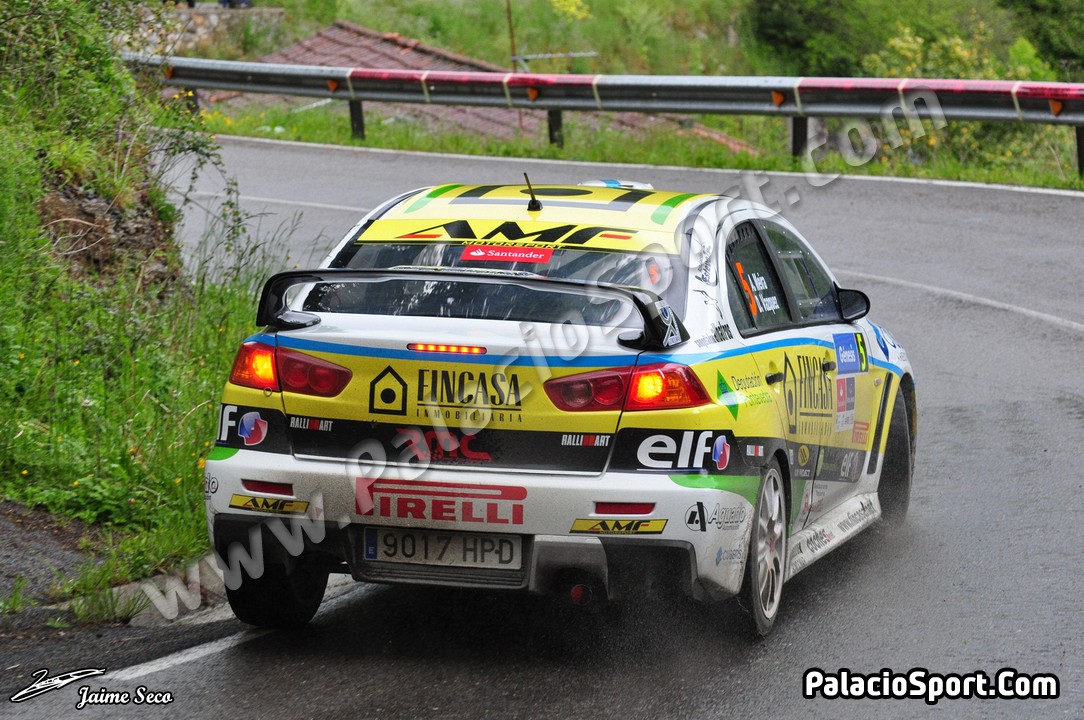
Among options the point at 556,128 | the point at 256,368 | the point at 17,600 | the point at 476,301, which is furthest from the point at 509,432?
the point at 556,128

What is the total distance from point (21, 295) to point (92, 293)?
53 cm

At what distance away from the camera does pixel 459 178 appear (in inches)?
680

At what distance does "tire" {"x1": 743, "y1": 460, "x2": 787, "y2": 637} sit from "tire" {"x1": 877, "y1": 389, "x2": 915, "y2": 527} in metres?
1.79

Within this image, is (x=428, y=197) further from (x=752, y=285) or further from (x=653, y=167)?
(x=653, y=167)

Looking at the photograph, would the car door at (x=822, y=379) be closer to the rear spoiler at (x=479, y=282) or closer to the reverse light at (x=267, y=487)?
the rear spoiler at (x=479, y=282)

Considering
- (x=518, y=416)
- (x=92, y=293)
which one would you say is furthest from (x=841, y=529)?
(x=92, y=293)

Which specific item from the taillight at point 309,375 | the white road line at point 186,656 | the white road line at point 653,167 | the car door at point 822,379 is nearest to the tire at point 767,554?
the car door at point 822,379

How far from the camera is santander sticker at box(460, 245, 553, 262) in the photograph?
5848mm

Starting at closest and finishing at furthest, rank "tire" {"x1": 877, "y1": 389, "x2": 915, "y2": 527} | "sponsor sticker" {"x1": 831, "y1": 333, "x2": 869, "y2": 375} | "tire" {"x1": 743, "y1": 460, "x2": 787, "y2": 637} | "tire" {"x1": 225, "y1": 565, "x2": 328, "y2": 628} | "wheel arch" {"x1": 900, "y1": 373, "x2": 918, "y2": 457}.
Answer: "tire" {"x1": 743, "y1": 460, "x2": 787, "y2": 637}, "tire" {"x1": 225, "y1": 565, "x2": 328, "y2": 628}, "sponsor sticker" {"x1": 831, "y1": 333, "x2": 869, "y2": 375}, "tire" {"x1": 877, "y1": 389, "x2": 915, "y2": 527}, "wheel arch" {"x1": 900, "y1": 373, "x2": 918, "y2": 457}

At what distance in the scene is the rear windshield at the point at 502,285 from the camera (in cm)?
539

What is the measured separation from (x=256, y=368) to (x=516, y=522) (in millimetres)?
1128

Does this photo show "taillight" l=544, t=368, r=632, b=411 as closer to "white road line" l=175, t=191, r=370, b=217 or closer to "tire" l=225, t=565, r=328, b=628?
"tire" l=225, t=565, r=328, b=628

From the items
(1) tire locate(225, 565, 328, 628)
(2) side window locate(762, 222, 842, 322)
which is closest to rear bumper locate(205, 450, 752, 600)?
(1) tire locate(225, 565, 328, 628)

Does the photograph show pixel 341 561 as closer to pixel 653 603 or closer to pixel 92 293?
pixel 653 603
